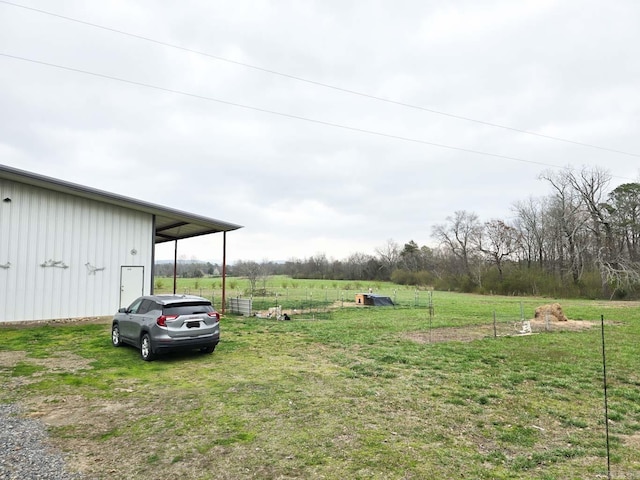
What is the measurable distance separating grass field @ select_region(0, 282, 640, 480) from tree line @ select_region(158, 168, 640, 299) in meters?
26.1

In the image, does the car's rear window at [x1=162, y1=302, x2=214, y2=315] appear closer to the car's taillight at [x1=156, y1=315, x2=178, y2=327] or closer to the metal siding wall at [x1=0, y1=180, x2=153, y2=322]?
the car's taillight at [x1=156, y1=315, x2=178, y2=327]

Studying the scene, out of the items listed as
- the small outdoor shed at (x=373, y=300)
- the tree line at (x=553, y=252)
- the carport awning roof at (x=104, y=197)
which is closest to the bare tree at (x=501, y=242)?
the tree line at (x=553, y=252)

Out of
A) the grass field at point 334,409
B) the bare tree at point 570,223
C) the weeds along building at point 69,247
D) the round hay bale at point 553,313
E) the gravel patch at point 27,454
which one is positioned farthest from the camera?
the bare tree at point 570,223

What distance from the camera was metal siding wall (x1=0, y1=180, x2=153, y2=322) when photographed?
13.7m

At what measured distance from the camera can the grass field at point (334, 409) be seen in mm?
3785

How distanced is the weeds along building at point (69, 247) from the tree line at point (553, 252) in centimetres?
1829

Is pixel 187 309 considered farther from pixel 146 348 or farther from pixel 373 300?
pixel 373 300

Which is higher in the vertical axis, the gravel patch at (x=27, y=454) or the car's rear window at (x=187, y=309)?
the car's rear window at (x=187, y=309)

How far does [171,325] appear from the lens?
8.20 meters

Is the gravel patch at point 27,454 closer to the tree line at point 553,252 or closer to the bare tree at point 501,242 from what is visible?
the tree line at point 553,252

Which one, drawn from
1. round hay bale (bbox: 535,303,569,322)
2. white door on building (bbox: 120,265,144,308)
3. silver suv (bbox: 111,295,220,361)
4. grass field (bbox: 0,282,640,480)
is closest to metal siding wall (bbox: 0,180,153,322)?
white door on building (bbox: 120,265,144,308)

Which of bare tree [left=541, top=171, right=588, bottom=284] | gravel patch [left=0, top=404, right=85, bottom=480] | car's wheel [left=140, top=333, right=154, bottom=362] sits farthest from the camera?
bare tree [left=541, top=171, right=588, bottom=284]

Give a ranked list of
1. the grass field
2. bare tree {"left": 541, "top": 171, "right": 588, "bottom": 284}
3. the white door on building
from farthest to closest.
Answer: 1. bare tree {"left": 541, "top": 171, "right": 588, "bottom": 284}
2. the white door on building
3. the grass field

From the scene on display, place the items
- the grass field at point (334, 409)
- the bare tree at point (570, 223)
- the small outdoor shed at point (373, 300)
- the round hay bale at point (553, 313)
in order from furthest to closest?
the bare tree at point (570, 223) < the small outdoor shed at point (373, 300) < the round hay bale at point (553, 313) < the grass field at point (334, 409)
